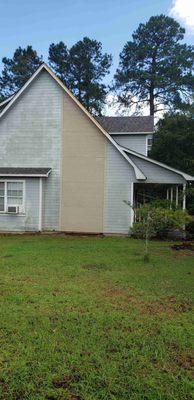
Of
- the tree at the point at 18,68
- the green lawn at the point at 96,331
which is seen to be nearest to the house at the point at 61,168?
the green lawn at the point at 96,331

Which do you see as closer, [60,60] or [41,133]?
[41,133]

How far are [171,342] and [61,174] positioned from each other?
1388cm

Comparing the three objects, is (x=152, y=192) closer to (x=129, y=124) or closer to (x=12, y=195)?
(x=129, y=124)

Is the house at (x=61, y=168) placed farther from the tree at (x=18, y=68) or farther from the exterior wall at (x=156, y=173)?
the tree at (x=18, y=68)

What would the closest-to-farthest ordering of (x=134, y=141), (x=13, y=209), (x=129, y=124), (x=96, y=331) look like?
(x=96, y=331), (x=13, y=209), (x=134, y=141), (x=129, y=124)

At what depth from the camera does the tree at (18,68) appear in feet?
147

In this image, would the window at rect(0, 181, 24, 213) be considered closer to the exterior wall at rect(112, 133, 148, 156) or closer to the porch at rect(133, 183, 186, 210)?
the porch at rect(133, 183, 186, 210)

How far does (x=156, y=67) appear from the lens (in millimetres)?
43062

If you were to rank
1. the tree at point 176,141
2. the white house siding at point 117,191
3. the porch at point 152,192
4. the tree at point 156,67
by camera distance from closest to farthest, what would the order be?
1. the white house siding at point 117,191
2. the porch at point 152,192
3. the tree at point 176,141
4. the tree at point 156,67

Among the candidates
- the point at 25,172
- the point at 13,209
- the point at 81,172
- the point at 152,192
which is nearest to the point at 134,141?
the point at 152,192

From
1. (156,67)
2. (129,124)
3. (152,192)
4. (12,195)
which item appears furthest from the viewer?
(156,67)

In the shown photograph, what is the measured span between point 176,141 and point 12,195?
1342 cm

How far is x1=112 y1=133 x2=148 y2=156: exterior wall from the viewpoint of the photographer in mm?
21625

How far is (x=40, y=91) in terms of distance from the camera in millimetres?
18328
